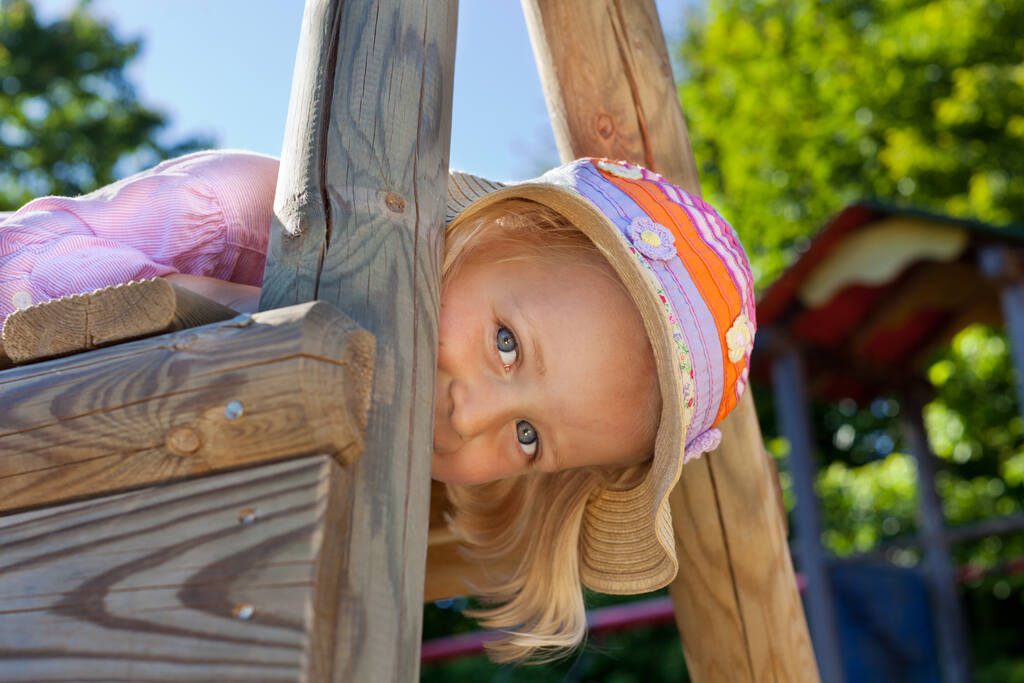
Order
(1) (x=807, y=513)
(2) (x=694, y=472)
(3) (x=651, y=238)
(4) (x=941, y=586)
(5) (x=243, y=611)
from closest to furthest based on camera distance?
(5) (x=243, y=611) → (3) (x=651, y=238) → (2) (x=694, y=472) → (1) (x=807, y=513) → (4) (x=941, y=586)

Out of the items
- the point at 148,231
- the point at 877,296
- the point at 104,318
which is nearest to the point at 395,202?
the point at 104,318

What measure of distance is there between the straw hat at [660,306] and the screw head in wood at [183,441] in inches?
27.4

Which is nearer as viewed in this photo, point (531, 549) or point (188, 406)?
point (188, 406)

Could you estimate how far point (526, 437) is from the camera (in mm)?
1755

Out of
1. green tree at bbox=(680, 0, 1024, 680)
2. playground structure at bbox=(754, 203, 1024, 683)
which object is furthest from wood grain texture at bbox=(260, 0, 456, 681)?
green tree at bbox=(680, 0, 1024, 680)

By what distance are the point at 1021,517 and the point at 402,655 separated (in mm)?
6542

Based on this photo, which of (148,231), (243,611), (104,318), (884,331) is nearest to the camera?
(243,611)

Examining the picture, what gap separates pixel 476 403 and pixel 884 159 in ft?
38.8

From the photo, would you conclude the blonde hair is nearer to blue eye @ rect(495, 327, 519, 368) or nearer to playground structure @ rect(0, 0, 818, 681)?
blue eye @ rect(495, 327, 519, 368)

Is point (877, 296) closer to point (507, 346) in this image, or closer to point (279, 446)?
point (507, 346)

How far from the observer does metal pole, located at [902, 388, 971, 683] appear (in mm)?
6863

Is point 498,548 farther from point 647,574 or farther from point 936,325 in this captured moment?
point 936,325

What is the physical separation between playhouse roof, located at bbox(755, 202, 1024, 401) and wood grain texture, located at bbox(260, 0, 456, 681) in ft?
15.9

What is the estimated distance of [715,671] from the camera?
2254 mm
